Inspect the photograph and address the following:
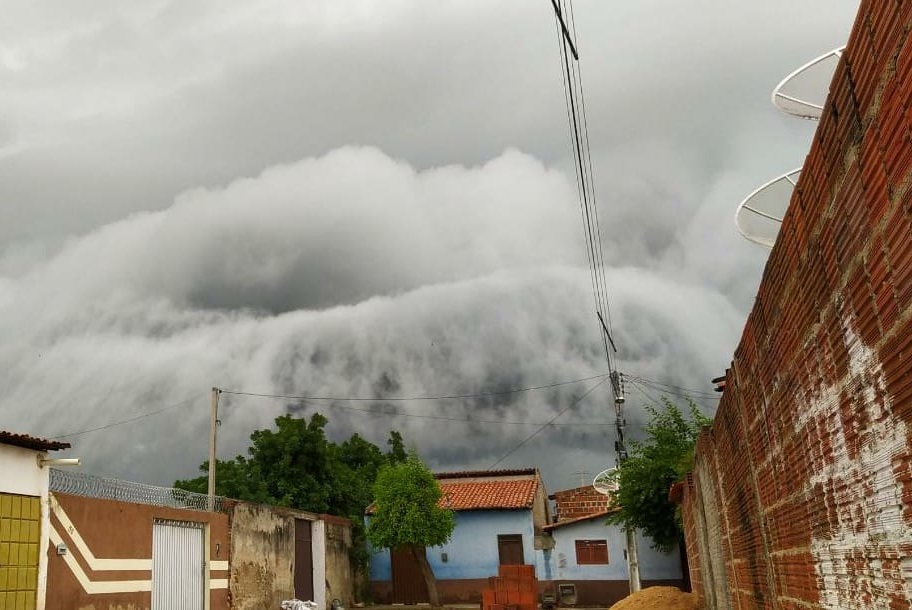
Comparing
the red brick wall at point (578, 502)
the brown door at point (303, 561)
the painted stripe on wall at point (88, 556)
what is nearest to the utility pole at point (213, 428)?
the brown door at point (303, 561)

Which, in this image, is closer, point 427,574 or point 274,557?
point 274,557

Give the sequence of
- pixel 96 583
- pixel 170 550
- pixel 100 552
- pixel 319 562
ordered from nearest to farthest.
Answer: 1. pixel 96 583
2. pixel 100 552
3. pixel 170 550
4. pixel 319 562

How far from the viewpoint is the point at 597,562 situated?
107ft

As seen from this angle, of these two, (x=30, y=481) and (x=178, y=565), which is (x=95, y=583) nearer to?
(x=30, y=481)

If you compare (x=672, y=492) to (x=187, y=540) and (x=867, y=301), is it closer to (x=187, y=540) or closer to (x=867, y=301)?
(x=187, y=540)

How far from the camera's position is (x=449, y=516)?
30.3 meters

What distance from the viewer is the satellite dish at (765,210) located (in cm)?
1124

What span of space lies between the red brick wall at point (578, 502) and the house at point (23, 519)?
29.6m

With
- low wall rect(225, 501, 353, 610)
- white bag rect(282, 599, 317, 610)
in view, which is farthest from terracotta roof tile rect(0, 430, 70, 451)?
white bag rect(282, 599, 317, 610)

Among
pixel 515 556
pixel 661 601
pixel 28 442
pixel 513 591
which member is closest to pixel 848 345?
pixel 28 442

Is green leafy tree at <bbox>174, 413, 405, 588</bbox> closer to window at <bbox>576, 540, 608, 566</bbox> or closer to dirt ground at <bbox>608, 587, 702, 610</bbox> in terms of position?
window at <bbox>576, 540, 608, 566</bbox>

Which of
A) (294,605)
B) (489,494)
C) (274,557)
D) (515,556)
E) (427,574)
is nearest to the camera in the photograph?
(294,605)

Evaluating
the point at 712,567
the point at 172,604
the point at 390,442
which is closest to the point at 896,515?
the point at 712,567

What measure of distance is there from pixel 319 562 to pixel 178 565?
9.94 m
